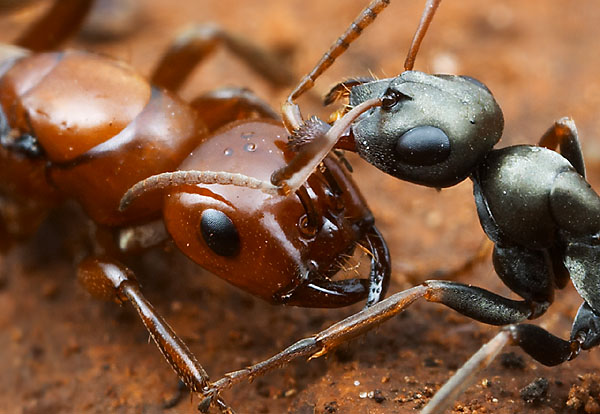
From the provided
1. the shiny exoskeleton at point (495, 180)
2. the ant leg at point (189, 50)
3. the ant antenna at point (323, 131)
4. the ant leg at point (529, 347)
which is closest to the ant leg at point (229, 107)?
the ant leg at point (189, 50)

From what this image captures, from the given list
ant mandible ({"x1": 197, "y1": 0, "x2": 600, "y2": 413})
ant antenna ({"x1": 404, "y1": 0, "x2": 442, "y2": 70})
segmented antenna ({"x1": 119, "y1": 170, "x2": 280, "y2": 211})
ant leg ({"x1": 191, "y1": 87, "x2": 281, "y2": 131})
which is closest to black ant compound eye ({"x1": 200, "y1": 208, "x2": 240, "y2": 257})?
segmented antenna ({"x1": 119, "y1": 170, "x2": 280, "y2": 211})

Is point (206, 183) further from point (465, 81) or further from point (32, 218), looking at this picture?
point (32, 218)

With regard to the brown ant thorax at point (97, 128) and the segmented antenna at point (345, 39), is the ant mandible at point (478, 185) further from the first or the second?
the brown ant thorax at point (97, 128)

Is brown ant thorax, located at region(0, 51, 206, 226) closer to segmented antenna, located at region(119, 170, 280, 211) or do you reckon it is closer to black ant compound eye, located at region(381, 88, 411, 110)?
segmented antenna, located at region(119, 170, 280, 211)

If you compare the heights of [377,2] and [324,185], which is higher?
[377,2]

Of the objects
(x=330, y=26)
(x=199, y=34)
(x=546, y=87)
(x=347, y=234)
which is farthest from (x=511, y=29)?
(x=347, y=234)

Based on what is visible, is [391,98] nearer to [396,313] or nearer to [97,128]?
[396,313]

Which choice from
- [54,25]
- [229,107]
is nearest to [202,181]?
[229,107]
